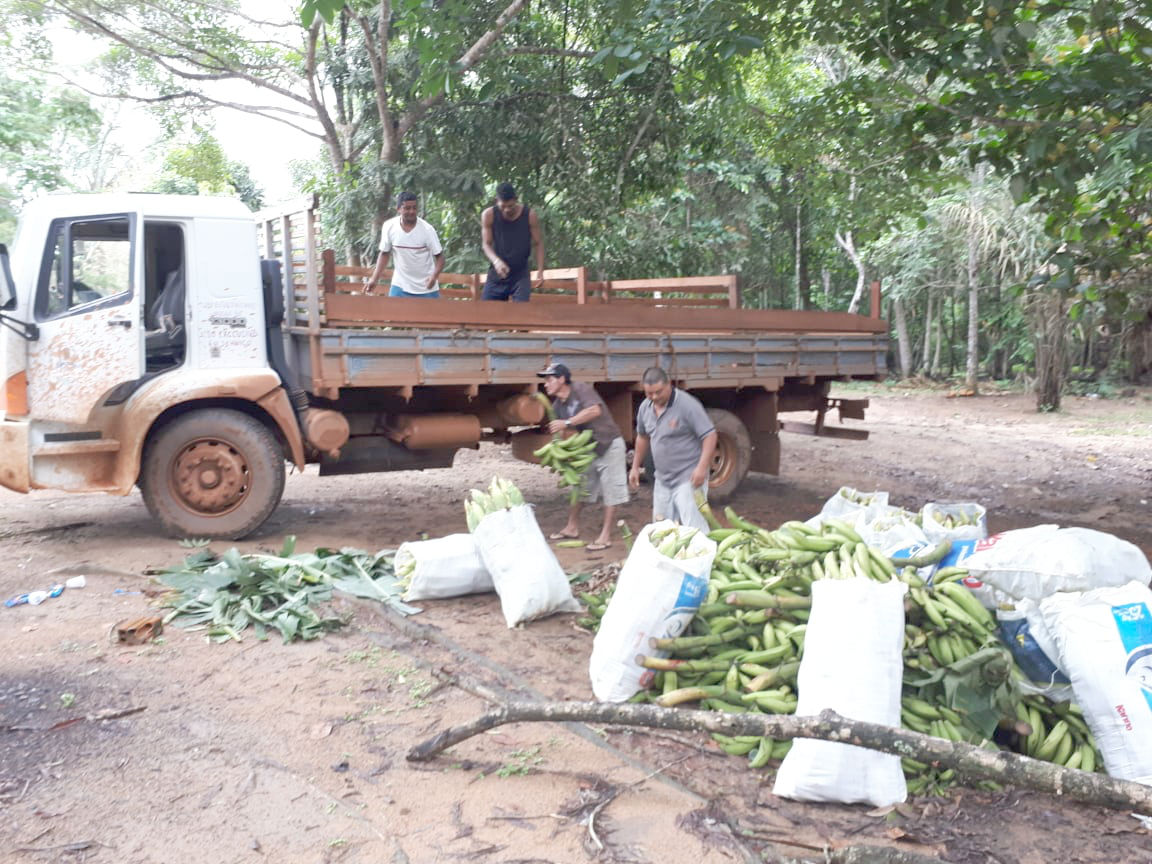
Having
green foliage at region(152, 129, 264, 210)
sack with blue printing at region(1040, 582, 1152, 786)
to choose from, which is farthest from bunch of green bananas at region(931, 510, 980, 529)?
green foliage at region(152, 129, 264, 210)

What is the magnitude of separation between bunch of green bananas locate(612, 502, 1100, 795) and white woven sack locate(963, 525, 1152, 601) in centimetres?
17

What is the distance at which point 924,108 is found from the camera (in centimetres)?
717

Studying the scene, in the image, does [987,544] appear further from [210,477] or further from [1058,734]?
[210,477]

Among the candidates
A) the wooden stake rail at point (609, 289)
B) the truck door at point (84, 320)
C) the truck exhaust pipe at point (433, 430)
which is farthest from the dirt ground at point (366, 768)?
the wooden stake rail at point (609, 289)

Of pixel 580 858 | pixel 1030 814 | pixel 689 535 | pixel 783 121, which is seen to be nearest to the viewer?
pixel 580 858

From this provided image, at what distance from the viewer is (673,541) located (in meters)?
4.42

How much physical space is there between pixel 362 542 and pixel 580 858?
4.82 meters

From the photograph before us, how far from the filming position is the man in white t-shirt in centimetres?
840

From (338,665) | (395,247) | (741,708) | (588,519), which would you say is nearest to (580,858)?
(741,708)

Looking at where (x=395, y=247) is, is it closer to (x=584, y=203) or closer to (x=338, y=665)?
(x=584, y=203)

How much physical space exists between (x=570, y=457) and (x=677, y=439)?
3.01 feet

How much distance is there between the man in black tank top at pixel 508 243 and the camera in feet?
28.3

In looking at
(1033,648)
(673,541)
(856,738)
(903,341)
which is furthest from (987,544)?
(903,341)

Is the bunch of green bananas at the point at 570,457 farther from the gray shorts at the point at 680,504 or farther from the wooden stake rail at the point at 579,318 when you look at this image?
the wooden stake rail at the point at 579,318
